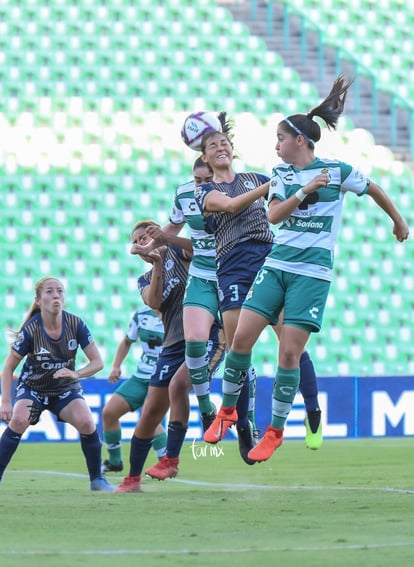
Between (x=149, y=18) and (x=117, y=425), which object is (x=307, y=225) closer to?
(x=117, y=425)

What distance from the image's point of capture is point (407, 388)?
15820 mm

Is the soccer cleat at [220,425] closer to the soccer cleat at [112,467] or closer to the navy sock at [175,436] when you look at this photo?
the navy sock at [175,436]

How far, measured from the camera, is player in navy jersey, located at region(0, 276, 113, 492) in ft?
26.0

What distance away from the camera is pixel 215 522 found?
5.57 meters

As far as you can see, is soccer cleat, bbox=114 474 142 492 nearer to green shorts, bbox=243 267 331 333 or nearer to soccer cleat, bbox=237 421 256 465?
soccer cleat, bbox=237 421 256 465

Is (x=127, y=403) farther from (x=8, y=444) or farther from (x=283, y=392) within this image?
(x=283, y=392)

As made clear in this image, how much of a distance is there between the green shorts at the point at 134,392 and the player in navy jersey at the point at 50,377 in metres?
2.36

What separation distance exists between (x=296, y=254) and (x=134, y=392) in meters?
4.10

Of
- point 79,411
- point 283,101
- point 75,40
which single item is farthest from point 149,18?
point 79,411

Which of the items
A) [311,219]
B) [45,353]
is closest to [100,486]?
[45,353]

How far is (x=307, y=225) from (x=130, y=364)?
11.0 metres

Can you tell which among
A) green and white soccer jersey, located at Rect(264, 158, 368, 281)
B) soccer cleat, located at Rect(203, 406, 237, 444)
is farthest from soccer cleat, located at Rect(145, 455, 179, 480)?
green and white soccer jersey, located at Rect(264, 158, 368, 281)

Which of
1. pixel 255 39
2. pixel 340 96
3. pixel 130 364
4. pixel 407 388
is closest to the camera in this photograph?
pixel 340 96

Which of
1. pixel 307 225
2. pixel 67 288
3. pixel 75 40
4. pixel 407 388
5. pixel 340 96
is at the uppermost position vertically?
pixel 75 40
